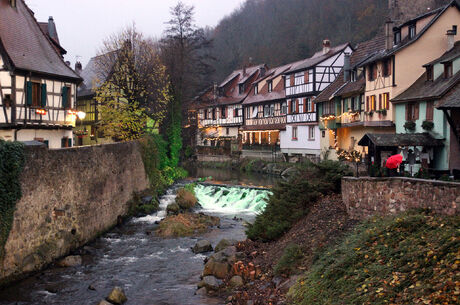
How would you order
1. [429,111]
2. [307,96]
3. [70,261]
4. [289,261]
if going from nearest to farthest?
[289,261]
[70,261]
[429,111]
[307,96]

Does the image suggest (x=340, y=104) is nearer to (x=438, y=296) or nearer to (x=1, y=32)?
(x=1, y=32)

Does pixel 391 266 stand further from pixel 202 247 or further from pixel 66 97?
pixel 66 97

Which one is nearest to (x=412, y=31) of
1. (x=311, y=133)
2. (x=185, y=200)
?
(x=311, y=133)

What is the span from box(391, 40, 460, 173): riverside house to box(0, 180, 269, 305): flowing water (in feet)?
35.5

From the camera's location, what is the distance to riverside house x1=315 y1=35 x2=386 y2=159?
37250 millimetres

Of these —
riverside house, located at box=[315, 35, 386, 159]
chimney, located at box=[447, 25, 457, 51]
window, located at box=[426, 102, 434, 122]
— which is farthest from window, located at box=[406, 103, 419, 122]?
riverside house, located at box=[315, 35, 386, 159]

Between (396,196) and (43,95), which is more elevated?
(43,95)

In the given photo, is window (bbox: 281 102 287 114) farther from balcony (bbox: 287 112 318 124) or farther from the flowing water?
the flowing water

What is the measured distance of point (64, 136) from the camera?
29.5 meters

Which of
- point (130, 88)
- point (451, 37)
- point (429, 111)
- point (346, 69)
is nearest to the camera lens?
point (429, 111)

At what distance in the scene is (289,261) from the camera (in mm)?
12883

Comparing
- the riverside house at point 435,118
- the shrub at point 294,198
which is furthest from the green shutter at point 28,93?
the riverside house at point 435,118

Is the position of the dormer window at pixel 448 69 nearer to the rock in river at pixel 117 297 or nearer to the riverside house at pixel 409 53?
the riverside house at pixel 409 53

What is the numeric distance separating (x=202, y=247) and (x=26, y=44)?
1566 cm
